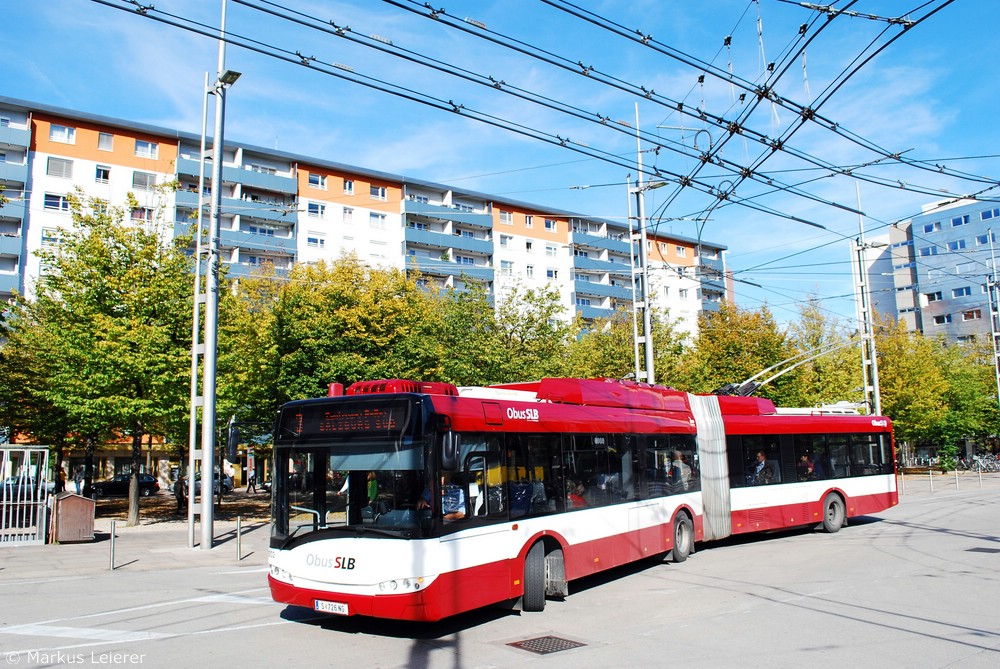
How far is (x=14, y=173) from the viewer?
4619 centimetres

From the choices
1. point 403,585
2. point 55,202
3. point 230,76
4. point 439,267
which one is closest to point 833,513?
point 403,585

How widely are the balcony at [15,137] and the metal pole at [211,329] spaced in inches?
1428

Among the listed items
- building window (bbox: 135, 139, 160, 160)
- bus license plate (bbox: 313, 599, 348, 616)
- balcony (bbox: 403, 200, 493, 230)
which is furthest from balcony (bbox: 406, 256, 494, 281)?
bus license plate (bbox: 313, 599, 348, 616)

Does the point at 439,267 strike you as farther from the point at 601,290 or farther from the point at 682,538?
the point at 682,538

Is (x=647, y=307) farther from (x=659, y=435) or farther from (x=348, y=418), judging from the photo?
(x=348, y=418)

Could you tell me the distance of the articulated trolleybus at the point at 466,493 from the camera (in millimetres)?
8219

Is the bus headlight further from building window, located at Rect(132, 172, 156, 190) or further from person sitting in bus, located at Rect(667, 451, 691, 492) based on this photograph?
building window, located at Rect(132, 172, 156, 190)

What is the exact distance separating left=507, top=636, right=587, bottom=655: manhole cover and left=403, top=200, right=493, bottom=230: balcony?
5381cm

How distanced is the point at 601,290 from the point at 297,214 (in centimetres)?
2931

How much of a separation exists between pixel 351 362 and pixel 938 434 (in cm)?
4375

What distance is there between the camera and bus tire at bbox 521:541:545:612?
387 inches

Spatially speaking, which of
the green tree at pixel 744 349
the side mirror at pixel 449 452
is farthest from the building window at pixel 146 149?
the side mirror at pixel 449 452

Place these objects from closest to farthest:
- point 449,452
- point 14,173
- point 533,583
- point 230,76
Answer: point 449,452 → point 533,583 → point 230,76 → point 14,173

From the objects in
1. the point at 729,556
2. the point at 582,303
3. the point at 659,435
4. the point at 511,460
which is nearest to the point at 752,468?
the point at 729,556
